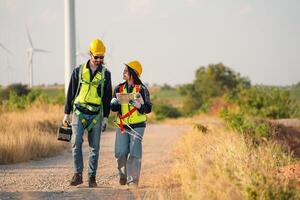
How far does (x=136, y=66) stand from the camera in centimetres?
995

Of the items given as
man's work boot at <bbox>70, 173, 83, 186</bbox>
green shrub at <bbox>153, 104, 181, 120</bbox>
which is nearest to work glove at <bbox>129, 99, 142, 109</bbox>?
man's work boot at <bbox>70, 173, 83, 186</bbox>

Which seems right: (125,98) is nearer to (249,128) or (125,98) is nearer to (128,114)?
(128,114)

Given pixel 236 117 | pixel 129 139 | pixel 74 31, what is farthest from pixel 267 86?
pixel 129 139

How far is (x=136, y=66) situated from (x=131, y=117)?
0.78 metres

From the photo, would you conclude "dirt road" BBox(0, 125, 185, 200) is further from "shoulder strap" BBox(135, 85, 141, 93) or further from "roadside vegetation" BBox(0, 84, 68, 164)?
"shoulder strap" BBox(135, 85, 141, 93)

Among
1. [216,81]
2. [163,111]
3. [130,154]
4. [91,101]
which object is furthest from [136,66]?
[216,81]

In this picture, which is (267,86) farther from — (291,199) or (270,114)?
(291,199)

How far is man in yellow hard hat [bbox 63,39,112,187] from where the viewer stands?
9.68m

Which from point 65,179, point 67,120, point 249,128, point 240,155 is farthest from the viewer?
point 249,128

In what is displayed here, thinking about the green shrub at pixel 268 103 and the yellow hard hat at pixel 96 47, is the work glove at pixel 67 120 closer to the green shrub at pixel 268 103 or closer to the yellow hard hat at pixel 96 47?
the yellow hard hat at pixel 96 47

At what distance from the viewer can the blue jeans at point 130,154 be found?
9.81 meters

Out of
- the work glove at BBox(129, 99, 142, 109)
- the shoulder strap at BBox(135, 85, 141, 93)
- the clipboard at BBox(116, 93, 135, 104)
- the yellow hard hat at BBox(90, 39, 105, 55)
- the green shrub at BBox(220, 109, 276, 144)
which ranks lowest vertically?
the green shrub at BBox(220, 109, 276, 144)

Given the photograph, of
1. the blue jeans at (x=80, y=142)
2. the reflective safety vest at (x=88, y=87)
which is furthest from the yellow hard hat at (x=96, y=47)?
the blue jeans at (x=80, y=142)

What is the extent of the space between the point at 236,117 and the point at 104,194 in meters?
8.15
